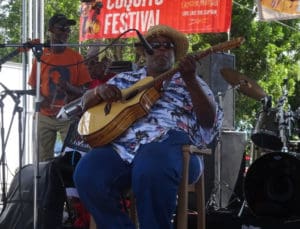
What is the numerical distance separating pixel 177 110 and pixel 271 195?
5.43ft

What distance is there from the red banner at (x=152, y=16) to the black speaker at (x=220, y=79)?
4.22 feet

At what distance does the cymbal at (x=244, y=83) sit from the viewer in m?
5.20

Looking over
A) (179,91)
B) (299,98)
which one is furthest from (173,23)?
(299,98)

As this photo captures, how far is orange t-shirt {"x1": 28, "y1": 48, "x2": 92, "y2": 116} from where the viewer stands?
510cm

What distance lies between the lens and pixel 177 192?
3.35 meters

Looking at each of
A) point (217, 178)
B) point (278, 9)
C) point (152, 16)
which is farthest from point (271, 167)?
point (152, 16)

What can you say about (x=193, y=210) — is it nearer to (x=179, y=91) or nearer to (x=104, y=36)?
(x=179, y=91)

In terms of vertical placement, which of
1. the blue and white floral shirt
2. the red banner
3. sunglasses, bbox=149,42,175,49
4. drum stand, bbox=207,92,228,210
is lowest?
drum stand, bbox=207,92,228,210

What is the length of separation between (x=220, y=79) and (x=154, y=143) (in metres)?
2.70

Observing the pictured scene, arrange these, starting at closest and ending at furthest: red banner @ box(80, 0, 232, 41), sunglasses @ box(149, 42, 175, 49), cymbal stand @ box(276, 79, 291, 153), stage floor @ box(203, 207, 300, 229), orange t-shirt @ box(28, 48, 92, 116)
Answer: sunglasses @ box(149, 42, 175, 49) → stage floor @ box(203, 207, 300, 229) → orange t-shirt @ box(28, 48, 92, 116) → cymbal stand @ box(276, 79, 291, 153) → red banner @ box(80, 0, 232, 41)

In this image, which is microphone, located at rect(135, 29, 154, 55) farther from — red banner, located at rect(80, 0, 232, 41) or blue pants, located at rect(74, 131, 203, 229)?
red banner, located at rect(80, 0, 232, 41)

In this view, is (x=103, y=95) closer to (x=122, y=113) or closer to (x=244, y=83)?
(x=122, y=113)

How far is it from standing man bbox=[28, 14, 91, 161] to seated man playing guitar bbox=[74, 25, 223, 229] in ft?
4.90

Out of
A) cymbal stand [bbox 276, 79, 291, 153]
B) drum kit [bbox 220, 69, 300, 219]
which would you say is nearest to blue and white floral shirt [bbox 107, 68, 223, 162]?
drum kit [bbox 220, 69, 300, 219]
